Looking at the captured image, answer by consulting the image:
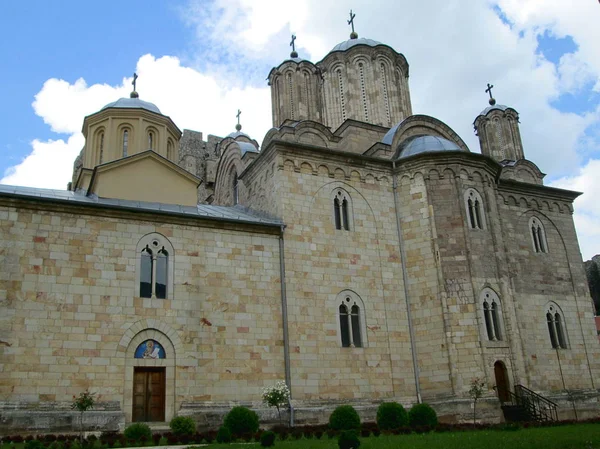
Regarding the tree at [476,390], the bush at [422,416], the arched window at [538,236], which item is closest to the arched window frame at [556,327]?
the arched window at [538,236]

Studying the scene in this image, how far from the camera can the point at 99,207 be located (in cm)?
1580

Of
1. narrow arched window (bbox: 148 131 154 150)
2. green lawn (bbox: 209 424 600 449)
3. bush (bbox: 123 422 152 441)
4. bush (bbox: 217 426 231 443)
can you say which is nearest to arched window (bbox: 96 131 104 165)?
narrow arched window (bbox: 148 131 154 150)

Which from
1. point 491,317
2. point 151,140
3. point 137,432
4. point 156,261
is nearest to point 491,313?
point 491,317

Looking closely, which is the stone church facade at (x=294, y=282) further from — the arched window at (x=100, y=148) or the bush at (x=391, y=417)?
the bush at (x=391, y=417)

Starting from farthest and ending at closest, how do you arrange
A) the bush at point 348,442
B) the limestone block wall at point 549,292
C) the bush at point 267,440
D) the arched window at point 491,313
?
the limestone block wall at point 549,292 → the arched window at point 491,313 → the bush at point 267,440 → the bush at point 348,442

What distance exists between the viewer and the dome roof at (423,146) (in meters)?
20.1

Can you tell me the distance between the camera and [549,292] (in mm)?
21578

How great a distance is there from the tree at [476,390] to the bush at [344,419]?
365 centimetres

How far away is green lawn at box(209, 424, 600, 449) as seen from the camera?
10370 millimetres

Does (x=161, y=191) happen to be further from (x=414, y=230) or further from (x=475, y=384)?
(x=475, y=384)

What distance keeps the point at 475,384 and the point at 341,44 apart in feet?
50.8

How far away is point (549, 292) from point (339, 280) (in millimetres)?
8545

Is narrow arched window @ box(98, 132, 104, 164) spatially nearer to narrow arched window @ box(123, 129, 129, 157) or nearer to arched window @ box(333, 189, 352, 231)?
narrow arched window @ box(123, 129, 129, 157)

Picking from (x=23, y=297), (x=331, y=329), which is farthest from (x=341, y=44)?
(x=23, y=297)
